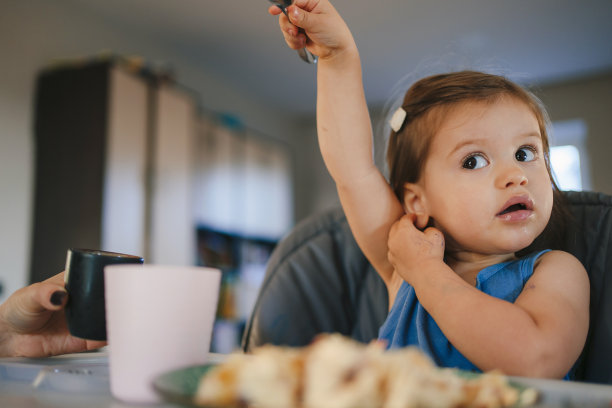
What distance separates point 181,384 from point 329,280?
28.9 inches

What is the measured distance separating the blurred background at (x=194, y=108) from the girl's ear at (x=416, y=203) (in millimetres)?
333

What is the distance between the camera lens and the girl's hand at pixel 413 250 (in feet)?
2.36

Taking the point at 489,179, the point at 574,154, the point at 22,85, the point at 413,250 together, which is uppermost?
the point at 22,85

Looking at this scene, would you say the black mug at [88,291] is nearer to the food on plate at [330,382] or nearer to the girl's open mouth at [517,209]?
the food on plate at [330,382]

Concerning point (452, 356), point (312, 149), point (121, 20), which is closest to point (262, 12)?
point (121, 20)

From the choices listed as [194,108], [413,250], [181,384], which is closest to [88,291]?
[181,384]

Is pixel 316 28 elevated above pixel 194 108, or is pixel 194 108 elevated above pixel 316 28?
pixel 194 108

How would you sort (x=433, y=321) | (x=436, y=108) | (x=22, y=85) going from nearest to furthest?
(x=433, y=321) < (x=436, y=108) < (x=22, y=85)

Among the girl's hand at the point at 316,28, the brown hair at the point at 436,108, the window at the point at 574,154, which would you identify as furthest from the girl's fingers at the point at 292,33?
the window at the point at 574,154

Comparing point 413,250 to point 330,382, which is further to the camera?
point 413,250

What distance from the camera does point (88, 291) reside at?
48cm

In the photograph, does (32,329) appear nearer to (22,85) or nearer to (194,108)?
(22,85)

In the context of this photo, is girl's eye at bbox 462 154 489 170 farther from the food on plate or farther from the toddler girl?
the food on plate

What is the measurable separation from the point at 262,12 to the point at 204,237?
6.31ft
